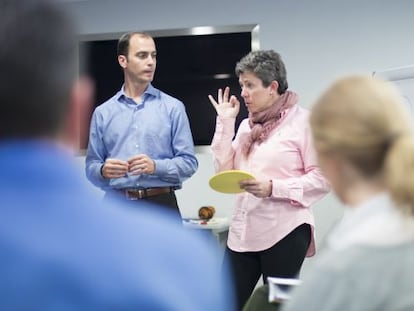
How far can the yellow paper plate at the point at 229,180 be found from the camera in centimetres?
224

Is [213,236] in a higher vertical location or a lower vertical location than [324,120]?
lower

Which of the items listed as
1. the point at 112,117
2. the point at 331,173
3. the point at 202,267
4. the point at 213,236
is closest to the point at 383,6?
the point at 213,236

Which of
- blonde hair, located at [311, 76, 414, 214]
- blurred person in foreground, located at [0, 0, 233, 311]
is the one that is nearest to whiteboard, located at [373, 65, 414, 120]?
blonde hair, located at [311, 76, 414, 214]

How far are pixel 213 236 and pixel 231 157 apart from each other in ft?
3.87

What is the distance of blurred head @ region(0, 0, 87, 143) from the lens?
53cm

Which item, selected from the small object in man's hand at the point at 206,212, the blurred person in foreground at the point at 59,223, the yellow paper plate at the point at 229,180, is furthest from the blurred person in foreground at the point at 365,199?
the small object in man's hand at the point at 206,212

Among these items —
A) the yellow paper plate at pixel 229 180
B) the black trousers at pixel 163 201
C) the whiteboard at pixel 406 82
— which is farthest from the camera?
the whiteboard at pixel 406 82

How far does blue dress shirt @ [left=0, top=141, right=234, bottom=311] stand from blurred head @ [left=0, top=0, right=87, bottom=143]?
2cm


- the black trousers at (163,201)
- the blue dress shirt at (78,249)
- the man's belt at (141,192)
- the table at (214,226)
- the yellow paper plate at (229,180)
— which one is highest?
the blue dress shirt at (78,249)

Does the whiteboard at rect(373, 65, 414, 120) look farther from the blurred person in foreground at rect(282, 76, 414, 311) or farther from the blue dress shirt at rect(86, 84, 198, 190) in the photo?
the blurred person in foreground at rect(282, 76, 414, 311)

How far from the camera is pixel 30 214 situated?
19.5 inches

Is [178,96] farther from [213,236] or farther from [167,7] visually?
[213,236]

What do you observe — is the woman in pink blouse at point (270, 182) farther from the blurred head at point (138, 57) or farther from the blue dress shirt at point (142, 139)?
the blurred head at point (138, 57)

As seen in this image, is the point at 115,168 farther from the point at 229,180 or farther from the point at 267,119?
the point at 267,119
